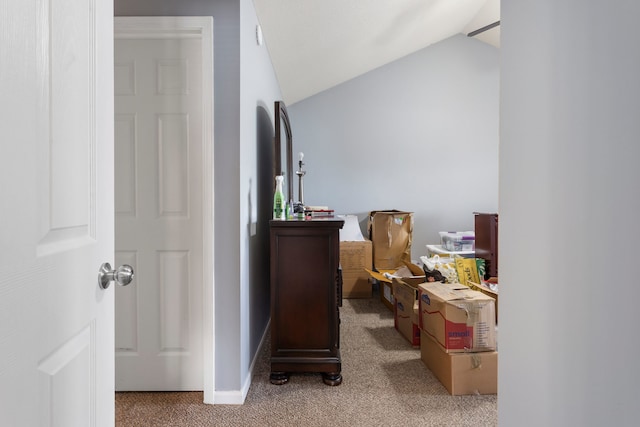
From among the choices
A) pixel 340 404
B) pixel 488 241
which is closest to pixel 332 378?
pixel 340 404

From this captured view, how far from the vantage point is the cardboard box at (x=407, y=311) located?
2.96 meters

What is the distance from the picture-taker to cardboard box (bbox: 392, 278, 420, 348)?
9.70 ft

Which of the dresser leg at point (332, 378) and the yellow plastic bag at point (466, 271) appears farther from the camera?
the yellow plastic bag at point (466, 271)

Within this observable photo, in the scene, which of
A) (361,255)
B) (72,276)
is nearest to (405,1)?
(361,255)

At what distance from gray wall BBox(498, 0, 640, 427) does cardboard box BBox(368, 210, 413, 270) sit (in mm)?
3486

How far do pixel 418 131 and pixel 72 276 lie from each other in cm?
494

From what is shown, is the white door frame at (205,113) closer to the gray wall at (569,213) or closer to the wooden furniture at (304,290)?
the wooden furniture at (304,290)

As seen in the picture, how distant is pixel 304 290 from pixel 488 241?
2244mm

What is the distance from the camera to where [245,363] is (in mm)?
2250

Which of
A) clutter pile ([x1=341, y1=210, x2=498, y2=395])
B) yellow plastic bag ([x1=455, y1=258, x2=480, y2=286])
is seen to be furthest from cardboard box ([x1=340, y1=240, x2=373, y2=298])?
yellow plastic bag ([x1=455, y1=258, x2=480, y2=286])

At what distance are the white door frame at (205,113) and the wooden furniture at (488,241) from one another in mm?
2707

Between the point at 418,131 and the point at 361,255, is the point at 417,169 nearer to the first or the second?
the point at 418,131

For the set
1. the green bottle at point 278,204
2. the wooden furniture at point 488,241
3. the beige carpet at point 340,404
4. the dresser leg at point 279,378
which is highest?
the green bottle at point 278,204

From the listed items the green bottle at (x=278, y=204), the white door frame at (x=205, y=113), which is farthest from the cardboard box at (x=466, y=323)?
the white door frame at (x=205, y=113)
